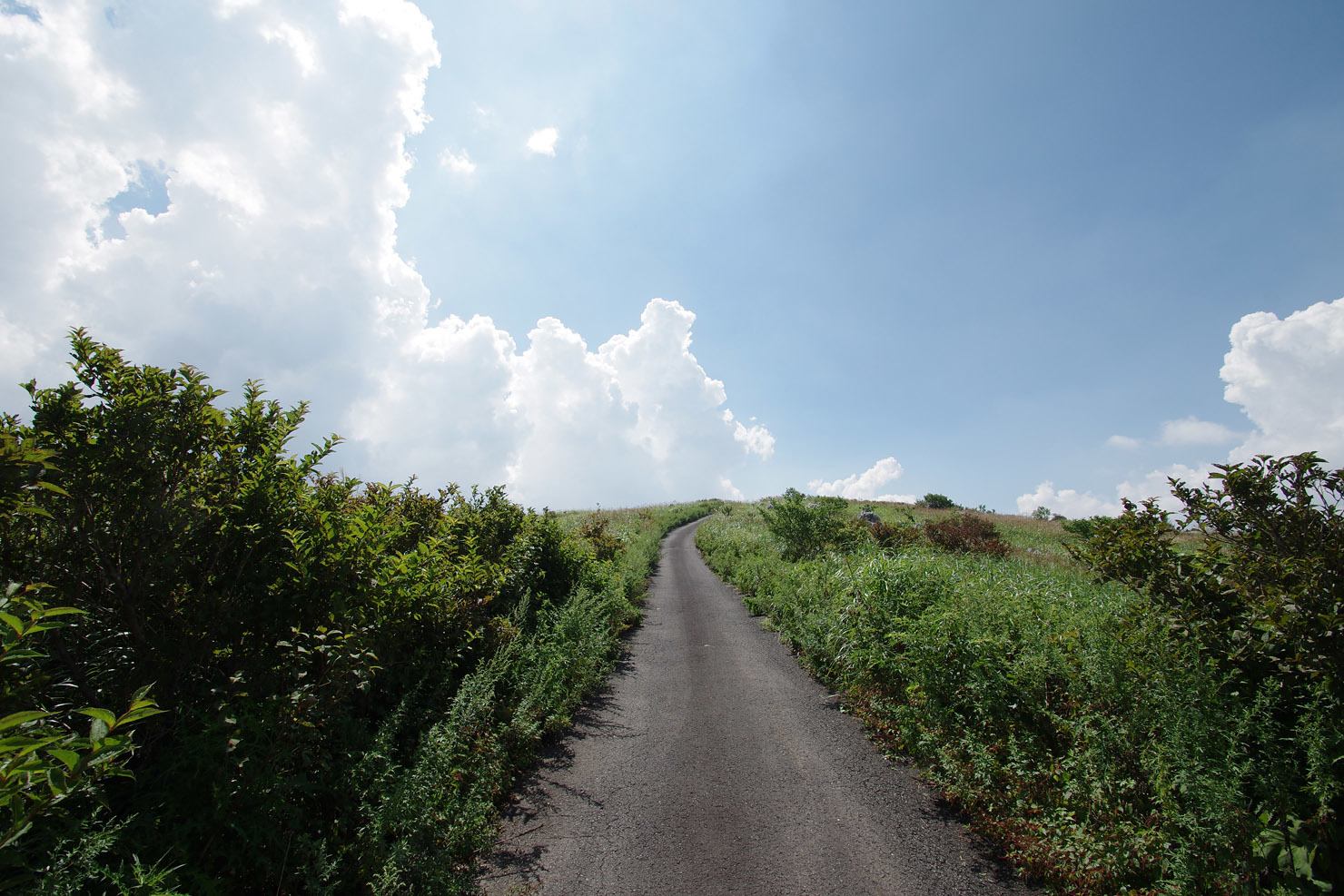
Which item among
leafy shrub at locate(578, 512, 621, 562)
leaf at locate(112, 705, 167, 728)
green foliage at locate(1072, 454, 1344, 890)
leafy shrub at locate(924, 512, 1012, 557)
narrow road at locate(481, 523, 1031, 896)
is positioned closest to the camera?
leaf at locate(112, 705, 167, 728)

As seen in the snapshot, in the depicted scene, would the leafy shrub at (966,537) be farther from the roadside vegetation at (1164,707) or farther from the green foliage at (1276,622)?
the green foliage at (1276,622)

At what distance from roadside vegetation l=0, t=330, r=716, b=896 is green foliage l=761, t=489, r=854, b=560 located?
14200 mm

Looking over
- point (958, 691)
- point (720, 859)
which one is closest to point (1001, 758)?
point (958, 691)

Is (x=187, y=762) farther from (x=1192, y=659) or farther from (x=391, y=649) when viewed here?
(x=1192, y=659)

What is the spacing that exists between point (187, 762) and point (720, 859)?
385 cm

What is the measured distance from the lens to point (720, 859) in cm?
430

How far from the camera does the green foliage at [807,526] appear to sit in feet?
57.6

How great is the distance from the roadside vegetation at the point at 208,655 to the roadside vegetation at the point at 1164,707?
4768 mm

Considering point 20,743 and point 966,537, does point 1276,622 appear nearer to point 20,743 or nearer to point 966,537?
point 20,743

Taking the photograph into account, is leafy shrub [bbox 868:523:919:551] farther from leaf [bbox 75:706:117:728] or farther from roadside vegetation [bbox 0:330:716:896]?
leaf [bbox 75:706:117:728]

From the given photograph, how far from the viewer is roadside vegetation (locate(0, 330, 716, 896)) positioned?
2521 millimetres

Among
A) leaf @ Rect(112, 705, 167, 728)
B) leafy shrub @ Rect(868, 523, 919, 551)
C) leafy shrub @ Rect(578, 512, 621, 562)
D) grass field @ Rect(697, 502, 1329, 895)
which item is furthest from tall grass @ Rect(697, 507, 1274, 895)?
leafy shrub @ Rect(578, 512, 621, 562)

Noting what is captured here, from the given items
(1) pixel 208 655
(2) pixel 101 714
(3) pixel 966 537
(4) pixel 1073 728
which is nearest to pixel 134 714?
A: (2) pixel 101 714

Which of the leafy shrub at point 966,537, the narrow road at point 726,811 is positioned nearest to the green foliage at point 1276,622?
the narrow road at point 726,811
